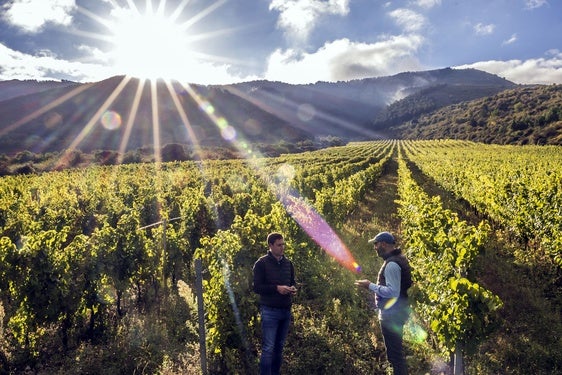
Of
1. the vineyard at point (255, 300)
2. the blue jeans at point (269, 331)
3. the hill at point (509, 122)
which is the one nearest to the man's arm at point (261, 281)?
the blue jeans at point (269, 331)

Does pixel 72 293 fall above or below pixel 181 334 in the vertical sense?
above

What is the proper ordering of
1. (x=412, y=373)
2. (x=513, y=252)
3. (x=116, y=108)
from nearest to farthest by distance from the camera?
(x=412, y=373) < (x=513, y=252) < (x=116, y=108)

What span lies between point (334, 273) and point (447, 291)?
5.76 m


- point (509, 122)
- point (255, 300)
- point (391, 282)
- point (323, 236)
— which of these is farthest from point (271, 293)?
point (509, 122)

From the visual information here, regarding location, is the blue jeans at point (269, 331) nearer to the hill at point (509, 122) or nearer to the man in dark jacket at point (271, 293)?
the man in dark jacket at point (271, 293)

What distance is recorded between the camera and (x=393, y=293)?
5.05 m

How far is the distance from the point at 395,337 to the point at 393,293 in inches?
29.7

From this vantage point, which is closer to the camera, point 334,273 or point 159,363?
point 159,363

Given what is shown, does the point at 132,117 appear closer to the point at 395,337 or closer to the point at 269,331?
the point at 269,331

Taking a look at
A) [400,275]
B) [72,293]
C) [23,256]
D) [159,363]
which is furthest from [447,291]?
[23,256]

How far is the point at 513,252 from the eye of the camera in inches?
487

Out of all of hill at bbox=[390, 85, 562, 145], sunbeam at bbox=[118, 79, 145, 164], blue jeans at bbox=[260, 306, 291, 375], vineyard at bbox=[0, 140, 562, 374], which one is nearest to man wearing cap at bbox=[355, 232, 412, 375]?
vineyard at bbox=[0, 140, 562, 374]

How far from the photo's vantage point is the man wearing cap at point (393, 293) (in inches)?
201

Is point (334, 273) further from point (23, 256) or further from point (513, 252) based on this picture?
point (23, 256)
